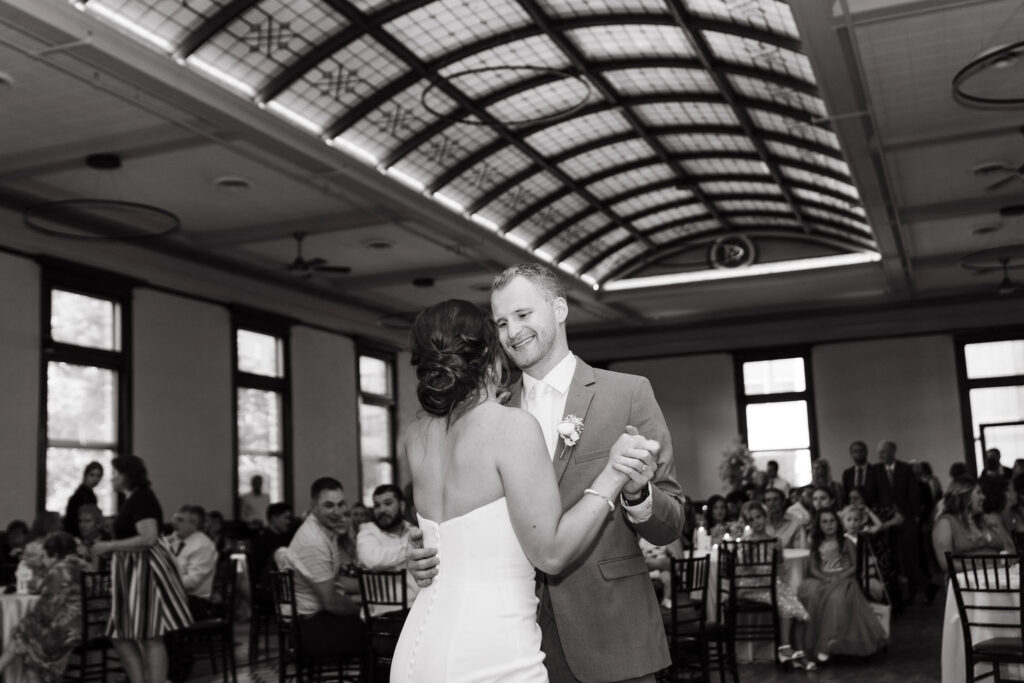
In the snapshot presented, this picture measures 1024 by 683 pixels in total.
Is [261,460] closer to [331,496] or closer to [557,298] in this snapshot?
[331,496]

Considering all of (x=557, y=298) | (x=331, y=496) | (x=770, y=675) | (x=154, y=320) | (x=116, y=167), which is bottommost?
(x=770, y=675)

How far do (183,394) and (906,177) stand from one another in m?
8.69

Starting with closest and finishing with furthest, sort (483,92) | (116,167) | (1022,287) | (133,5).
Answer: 1. (133,5)
2. (116,167)
3. (483,92)
4. (1022,287)

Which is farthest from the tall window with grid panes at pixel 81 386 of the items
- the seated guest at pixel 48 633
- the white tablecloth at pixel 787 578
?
the white tablecloth at pixel 787 578

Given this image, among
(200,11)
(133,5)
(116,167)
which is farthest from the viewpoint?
(116,167)

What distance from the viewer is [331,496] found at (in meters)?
6.18

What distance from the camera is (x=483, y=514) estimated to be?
2023 millimetres

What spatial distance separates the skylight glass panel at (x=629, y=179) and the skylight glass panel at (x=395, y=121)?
176 inches

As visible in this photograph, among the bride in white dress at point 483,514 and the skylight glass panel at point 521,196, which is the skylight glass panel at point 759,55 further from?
the bride in white dress at point 483,514

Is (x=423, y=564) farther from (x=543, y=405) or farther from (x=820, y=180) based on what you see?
(x=820, y=180)

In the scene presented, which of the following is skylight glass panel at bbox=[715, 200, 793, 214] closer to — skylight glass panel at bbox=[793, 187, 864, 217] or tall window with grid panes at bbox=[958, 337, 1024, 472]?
skylight glass panel at bbox=[793, 187, 864, 217]

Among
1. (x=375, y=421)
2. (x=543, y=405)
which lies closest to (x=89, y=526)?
(x=543, y=405)

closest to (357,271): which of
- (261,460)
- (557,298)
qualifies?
(261,460)

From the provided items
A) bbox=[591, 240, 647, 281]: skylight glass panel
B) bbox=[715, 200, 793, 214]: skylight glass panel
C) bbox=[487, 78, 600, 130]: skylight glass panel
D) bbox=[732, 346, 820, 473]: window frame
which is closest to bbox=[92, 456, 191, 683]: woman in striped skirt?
bbox=[487, 78, 600, 130]: skylight glass panel
